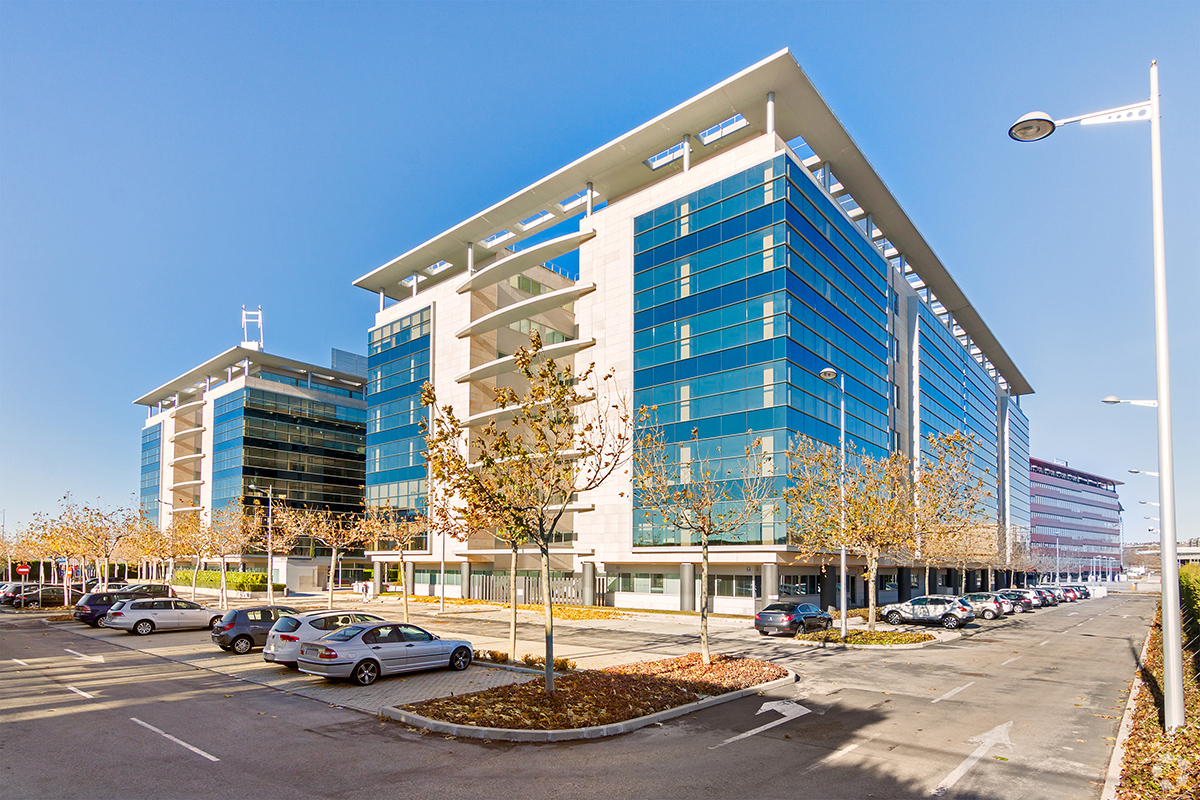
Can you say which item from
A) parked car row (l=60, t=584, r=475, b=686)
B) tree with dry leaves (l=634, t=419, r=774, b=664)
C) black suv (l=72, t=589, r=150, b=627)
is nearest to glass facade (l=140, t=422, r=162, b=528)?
black suv (l=72, t=589, r=150, b=627)

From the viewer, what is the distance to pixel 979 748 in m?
12.7

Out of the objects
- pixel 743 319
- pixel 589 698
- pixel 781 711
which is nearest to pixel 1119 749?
pixel 781 711

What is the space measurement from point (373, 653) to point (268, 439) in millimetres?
74942

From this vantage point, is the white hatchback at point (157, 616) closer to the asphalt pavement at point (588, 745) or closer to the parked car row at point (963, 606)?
the asphalt pavement at point (588, 745)

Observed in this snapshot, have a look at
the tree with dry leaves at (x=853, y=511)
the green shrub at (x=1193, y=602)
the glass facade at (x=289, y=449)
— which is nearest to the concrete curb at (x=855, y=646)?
the tree with dry leaves at (x=853, y=511)

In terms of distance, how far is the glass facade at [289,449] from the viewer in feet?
278

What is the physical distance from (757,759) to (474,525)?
8166 mm

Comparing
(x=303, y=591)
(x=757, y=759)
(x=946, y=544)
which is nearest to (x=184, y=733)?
(x=757, y=759)

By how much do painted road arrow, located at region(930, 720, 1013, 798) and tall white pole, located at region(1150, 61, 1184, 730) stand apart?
2.55 m

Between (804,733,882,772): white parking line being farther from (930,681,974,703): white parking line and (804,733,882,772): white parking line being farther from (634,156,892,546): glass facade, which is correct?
(634,156,892,546): glass facade

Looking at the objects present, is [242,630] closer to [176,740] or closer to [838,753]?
[176,740]

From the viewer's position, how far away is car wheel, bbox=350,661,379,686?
18.2m

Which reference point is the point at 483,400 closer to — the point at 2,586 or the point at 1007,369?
the point at 2,586

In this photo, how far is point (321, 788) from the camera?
10117mm
